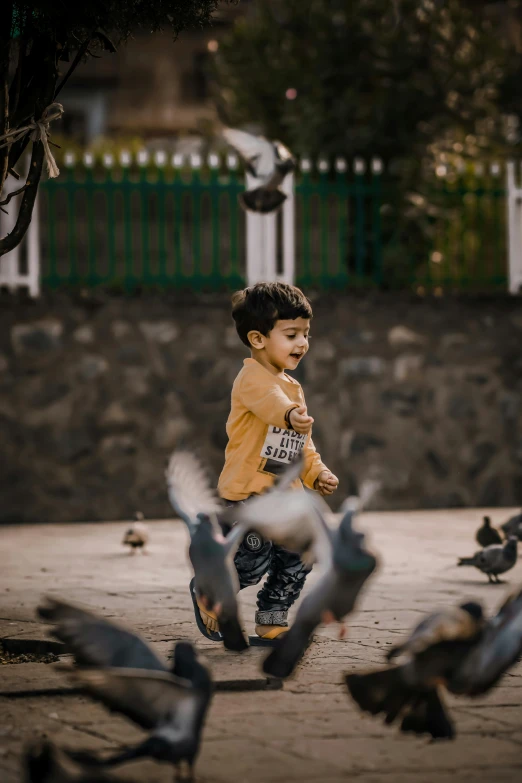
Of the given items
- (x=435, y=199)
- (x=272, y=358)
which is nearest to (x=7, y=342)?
(x=435, y=199)

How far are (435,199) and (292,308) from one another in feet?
20.9

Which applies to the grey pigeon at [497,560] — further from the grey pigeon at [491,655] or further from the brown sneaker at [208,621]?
the grey pigeon at [491,655]

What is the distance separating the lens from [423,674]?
343 cm

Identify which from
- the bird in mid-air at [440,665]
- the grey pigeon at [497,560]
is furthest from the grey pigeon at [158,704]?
the grey pigeon at [497,560]

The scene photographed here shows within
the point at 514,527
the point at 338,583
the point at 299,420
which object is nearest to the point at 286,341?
the point at 299,420

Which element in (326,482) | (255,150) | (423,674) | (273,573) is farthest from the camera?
(255,150)

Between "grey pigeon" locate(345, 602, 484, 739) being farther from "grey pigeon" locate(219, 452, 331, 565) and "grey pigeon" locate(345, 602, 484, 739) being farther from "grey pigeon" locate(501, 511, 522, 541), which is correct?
"grey pigeon" locate(501, 511, 522, 541)

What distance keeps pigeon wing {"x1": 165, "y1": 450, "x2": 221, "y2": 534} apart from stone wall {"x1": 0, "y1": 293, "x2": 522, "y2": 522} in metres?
5.30

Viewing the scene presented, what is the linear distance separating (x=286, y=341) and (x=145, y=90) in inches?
1180

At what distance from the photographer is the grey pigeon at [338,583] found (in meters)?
3.71

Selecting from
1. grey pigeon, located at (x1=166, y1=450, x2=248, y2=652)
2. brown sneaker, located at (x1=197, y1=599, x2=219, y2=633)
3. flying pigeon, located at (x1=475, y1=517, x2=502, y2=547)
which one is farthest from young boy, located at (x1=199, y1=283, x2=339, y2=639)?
flying pigeon, located at (x1=475, y1=517, x2=502, y2=547)

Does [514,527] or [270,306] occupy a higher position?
[270,306]

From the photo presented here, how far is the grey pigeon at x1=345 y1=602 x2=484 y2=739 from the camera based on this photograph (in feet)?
11.2

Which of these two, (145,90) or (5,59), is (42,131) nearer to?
(5,59)
